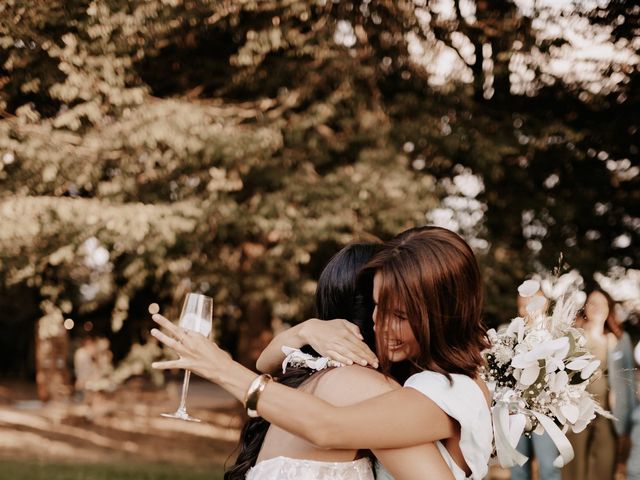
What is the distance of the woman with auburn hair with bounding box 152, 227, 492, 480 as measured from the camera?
1.84 meters

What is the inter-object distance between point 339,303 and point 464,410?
635mm

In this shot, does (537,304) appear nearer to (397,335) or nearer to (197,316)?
(397,335)

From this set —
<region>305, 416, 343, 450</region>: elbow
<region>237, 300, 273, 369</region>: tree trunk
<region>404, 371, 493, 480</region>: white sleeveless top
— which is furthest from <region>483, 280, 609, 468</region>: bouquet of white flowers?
<region>237, 300, 273, 369</region>: tree trunk

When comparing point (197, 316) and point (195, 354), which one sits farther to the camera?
point (197, 316)

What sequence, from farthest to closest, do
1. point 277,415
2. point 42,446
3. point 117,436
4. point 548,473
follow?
1. point 117,436
2. point 42,446
3. point 548,473
4. point 277,415

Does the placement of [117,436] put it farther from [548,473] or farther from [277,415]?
[277,415]

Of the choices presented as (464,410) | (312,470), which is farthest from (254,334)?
(464,410)

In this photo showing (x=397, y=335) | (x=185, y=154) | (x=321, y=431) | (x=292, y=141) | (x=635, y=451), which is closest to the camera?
(x=321, y=431)

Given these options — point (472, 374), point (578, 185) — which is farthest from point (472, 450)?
point (578, 185)

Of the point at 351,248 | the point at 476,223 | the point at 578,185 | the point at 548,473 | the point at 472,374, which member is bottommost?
the point at 548,473

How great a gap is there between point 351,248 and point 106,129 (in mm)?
5810

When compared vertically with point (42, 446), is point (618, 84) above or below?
above

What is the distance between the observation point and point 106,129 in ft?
25.3

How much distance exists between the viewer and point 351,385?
199 cm
